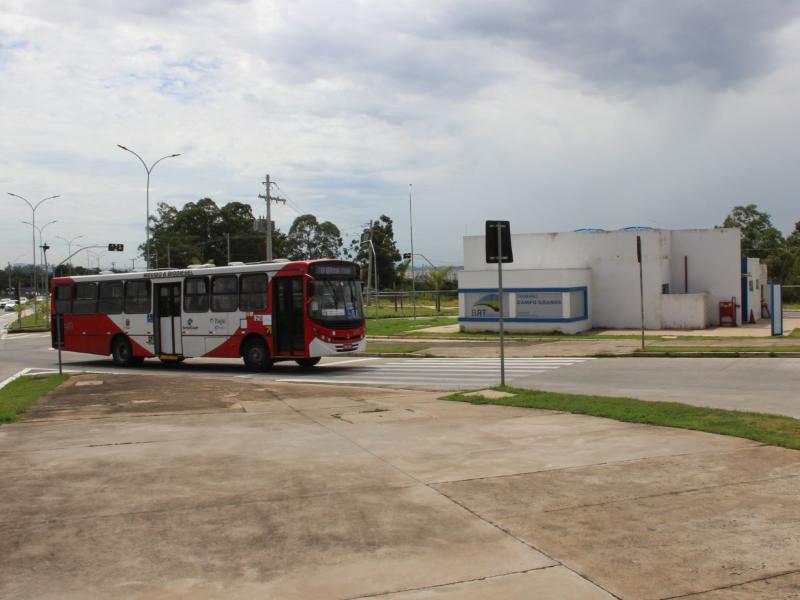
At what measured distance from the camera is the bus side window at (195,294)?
23531 millimetres

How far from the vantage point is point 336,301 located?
21703 mm

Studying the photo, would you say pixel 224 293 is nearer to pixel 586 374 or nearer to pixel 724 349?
pixel 586 374

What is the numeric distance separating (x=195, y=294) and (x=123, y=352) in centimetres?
436

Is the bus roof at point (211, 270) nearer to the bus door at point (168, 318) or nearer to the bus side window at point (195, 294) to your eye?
the bus side window at point (195, 294)

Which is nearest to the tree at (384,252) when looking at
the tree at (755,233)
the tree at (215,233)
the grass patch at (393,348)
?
the tree at (215,233)

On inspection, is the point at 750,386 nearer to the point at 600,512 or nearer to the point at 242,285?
the point at 600,512

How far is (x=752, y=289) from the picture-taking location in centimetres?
3900

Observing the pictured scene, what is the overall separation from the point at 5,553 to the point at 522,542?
3696 mm

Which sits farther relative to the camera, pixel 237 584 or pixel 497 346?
pixel 497 346

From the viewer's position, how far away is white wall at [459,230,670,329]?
3497 cm

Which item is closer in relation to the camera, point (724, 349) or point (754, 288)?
point (724, 349)

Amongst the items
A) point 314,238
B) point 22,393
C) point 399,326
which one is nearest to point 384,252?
point 314,238

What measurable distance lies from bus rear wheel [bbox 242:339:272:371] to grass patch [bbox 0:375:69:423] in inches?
193

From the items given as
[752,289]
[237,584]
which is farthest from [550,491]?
[752,289]
